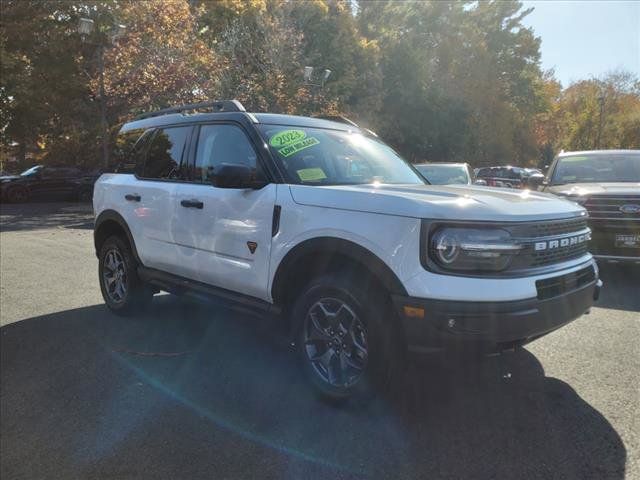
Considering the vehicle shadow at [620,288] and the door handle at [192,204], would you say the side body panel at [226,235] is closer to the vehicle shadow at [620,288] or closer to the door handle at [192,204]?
the door handle at [192,204]

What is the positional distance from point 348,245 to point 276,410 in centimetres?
117

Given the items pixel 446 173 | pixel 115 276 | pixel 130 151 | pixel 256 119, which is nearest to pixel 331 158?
pixel 256 119

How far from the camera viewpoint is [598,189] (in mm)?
6840

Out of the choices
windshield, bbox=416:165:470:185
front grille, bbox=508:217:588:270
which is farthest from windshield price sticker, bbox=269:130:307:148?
windshield, bbox=416:165:470:185

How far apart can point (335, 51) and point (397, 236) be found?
29.4m

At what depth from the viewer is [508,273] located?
9.68ft

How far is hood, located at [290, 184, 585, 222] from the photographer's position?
2.94m

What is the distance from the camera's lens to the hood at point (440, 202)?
2941mm

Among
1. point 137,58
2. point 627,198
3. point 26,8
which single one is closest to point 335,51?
point 137,58

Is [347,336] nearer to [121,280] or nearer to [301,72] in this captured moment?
[121,280]

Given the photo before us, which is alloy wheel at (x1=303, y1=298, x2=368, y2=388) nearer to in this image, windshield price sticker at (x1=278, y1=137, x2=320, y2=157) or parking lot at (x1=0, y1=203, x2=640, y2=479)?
parking lot at (x1=0, y1=203, x2=640, y2=479)

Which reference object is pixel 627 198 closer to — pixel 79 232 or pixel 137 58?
pixel 79 232

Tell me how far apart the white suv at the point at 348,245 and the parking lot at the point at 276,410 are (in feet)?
0.94

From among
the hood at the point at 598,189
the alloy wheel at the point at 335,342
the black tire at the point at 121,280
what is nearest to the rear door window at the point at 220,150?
the alloy wheel at the point at 335,342
